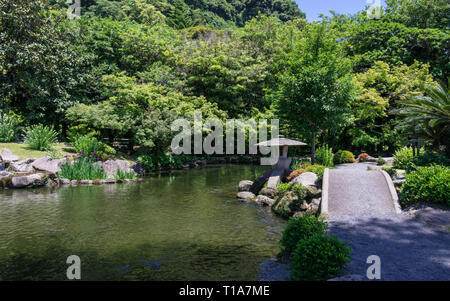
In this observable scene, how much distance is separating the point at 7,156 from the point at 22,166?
1382 millimetres

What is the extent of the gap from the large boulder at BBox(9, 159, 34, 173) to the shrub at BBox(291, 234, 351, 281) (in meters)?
16.8

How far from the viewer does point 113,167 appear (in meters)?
19.1

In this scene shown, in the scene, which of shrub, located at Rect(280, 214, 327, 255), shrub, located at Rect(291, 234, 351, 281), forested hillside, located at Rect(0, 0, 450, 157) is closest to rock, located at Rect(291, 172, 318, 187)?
shrub, located at Rect(280, 214, 327, 255)

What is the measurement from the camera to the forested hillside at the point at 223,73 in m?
19.4

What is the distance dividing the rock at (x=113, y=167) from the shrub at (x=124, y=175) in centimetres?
47

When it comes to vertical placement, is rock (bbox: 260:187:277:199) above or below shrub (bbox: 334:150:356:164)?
below

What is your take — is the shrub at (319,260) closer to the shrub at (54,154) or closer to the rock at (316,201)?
the rock at (316,201)

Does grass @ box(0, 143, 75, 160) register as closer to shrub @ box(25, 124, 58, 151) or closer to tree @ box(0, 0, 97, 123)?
shrub @ box(25, 124, 58, 151)

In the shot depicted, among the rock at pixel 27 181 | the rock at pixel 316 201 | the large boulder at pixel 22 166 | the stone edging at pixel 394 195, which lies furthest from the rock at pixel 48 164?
the stone edging at pixel 394 195

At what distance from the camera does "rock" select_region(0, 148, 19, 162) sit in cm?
1704

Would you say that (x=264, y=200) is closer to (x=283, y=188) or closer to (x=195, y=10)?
(x=283, y=188)

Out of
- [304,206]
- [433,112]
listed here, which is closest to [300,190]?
[304,206]

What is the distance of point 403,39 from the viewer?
2748 centimetres

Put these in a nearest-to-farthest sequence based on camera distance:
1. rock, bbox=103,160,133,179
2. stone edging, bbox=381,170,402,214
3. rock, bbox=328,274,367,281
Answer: rock, bbox=328,274,367,281, stone edging, bbox=381,170,402,214, rock, bbox=103,160,133,179
